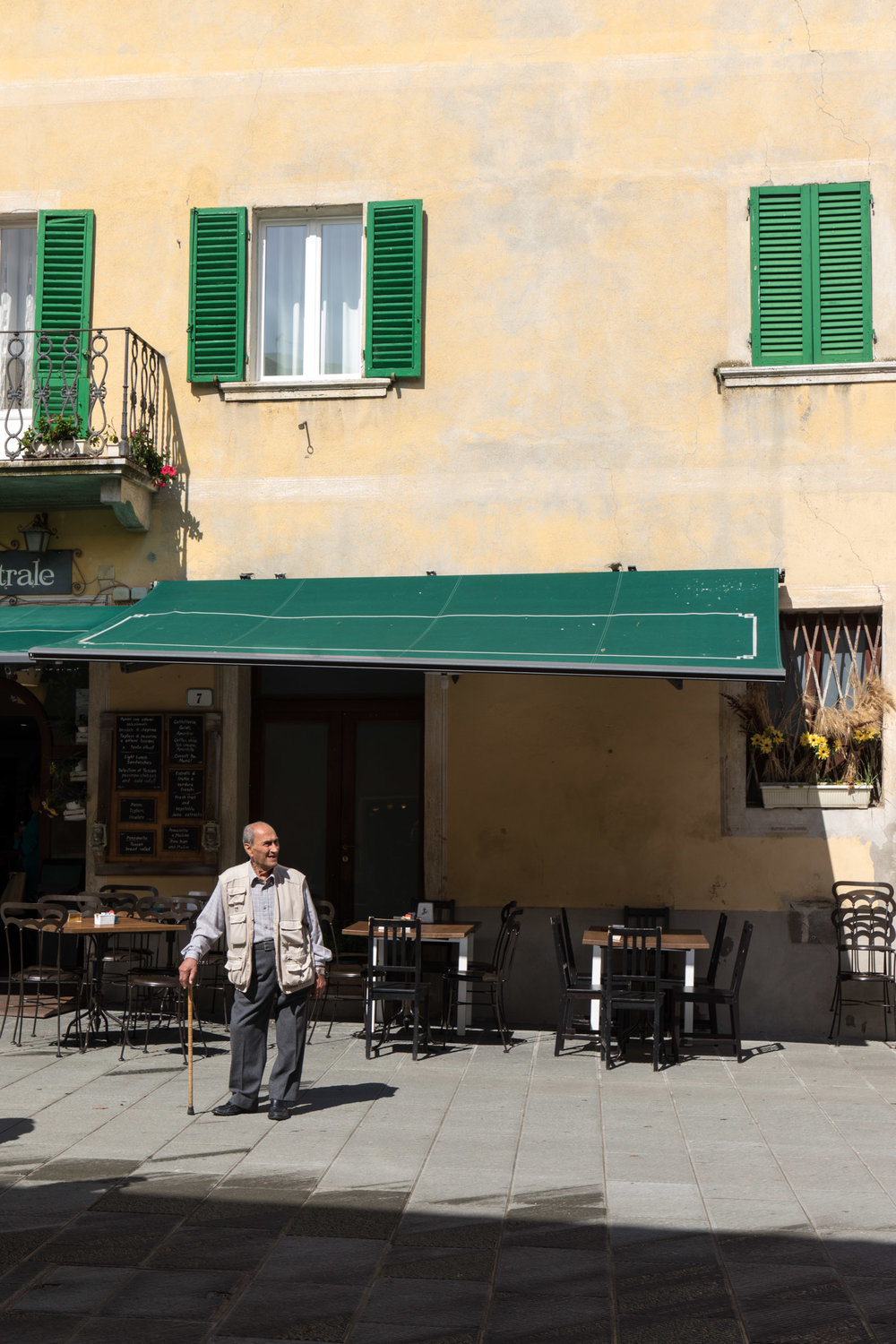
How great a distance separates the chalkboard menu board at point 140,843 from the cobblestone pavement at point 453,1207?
250cm

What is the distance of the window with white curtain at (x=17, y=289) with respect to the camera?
11492 mm

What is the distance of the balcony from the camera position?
1046 centimetres

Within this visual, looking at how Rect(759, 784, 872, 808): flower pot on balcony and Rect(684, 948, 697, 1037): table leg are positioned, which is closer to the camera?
Rect(684, 948, 697, 1037): table leg

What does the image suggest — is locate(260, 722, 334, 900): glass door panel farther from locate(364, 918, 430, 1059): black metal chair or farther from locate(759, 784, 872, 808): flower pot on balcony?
locate(759, 784, 872, 808): flower pot on balcony

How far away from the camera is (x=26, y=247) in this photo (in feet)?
38.2

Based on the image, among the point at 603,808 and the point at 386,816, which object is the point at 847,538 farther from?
the point at 386,816

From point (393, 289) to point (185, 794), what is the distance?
4.35 meters

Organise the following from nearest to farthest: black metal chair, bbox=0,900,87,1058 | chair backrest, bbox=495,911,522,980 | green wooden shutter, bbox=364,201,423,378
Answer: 1. black metal chair, bbox=0,900,87,1058
2. chair backrest, bbox=495,911,522,980
3. green wooden shutter, bbox=364,201,423,378

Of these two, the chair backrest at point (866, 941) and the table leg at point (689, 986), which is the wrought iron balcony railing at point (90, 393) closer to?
the table leg at point (689, 986)

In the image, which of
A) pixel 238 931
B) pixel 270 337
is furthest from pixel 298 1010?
→ pixel 270 337

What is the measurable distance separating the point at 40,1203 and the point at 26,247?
8502 millimetres

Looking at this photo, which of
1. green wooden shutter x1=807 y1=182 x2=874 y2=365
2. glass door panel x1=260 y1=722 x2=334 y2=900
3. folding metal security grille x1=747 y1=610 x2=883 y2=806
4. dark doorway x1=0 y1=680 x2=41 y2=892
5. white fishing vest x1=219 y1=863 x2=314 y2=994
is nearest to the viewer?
white fishing vest x1=219 y1=863 x2=314 y2=994

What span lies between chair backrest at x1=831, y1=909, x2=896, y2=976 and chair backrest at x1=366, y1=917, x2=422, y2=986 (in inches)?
123

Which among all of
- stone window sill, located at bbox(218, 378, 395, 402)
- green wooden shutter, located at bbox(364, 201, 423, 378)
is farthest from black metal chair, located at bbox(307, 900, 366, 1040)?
green wooden shutter, located at bbox(364, 201, 423, 378)
